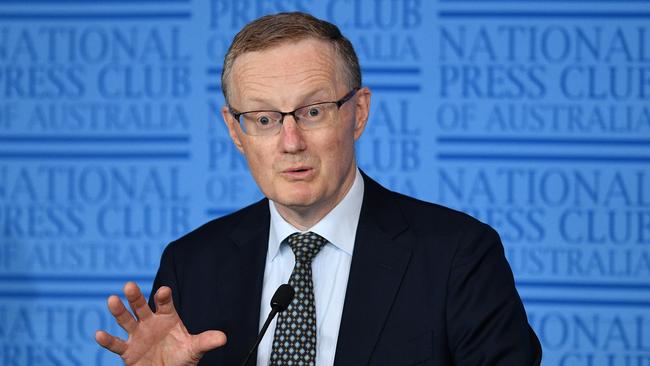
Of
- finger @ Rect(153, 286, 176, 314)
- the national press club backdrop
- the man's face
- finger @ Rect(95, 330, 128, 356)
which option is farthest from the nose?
the national press club backdrop

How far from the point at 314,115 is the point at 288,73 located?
101 millimetres

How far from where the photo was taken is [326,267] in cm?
204

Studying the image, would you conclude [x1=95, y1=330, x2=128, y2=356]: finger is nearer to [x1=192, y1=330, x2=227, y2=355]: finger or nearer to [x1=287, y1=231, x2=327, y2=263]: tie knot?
[x1=192, y1=330, x2=227, y2=355]: finger

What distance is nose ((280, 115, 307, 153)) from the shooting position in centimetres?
190

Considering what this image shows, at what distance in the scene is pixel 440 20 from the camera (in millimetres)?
3090

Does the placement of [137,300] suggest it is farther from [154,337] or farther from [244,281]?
[244,281]

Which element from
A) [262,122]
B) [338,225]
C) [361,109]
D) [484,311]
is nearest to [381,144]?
[361,109]

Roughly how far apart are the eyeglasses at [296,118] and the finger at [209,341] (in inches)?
17.5

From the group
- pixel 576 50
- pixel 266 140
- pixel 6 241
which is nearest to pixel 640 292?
pixel 576 50

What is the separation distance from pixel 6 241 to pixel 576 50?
2.03 m

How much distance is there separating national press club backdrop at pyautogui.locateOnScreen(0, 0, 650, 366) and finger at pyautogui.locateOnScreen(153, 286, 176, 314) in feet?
4.53

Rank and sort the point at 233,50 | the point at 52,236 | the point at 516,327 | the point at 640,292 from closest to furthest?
Result: the point at 516,327
the point at 233,50
the point at 640,292
the point at 52,236

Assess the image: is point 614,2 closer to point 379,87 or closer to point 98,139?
point 379,87

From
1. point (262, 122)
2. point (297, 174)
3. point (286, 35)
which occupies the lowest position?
point (297, 174)
